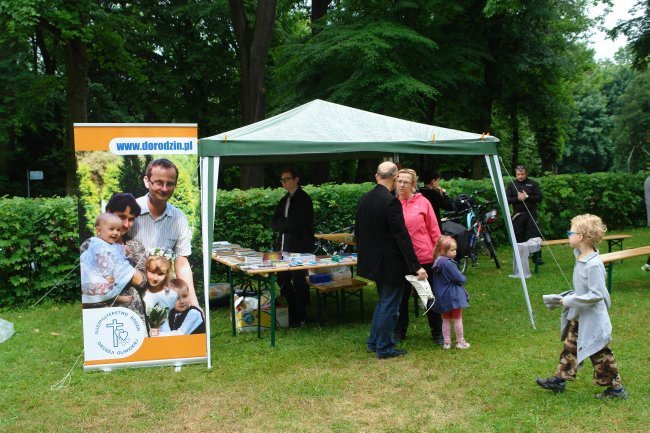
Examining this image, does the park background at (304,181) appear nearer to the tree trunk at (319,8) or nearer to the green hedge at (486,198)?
the green hedge at (486,198)

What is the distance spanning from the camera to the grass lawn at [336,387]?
4512mm

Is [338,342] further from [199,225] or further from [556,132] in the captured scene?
[556,132]

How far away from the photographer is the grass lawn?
451 cm

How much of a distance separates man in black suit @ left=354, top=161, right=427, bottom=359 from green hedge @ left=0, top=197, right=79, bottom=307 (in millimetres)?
4993

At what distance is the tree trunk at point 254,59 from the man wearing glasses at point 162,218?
9.89 meters

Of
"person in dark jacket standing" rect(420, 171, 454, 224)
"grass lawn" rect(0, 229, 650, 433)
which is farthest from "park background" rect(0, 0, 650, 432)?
"person in dark jacket standing" rect(420, 171, 454, 224)

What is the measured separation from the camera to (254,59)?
54.2 ft

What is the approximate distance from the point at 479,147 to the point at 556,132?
21699 mm

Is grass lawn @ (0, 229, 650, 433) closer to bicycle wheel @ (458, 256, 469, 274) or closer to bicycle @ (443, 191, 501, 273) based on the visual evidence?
bicycle wheel @ (458, 256, 469, 274)

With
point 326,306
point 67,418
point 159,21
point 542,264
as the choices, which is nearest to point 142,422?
point 67,418

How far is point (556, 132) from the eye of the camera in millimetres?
26672

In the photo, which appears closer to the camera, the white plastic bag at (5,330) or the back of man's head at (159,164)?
the back of man's head at (159,164)

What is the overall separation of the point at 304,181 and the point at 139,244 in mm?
18838

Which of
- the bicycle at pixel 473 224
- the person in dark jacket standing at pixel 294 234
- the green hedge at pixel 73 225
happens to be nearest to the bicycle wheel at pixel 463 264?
the bicycle at pixel 473 224
